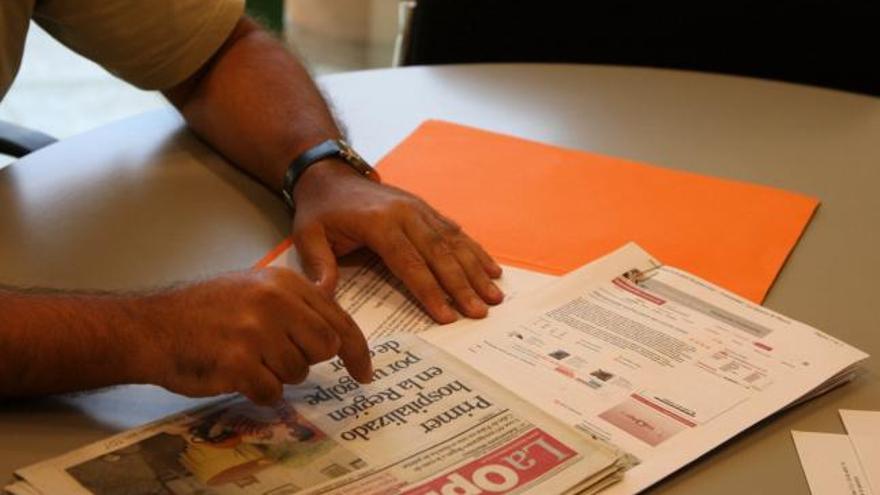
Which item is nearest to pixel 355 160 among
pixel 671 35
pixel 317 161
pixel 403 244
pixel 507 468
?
pixel 317 161

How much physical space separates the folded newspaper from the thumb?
2cm

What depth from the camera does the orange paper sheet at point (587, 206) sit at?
1104 mm

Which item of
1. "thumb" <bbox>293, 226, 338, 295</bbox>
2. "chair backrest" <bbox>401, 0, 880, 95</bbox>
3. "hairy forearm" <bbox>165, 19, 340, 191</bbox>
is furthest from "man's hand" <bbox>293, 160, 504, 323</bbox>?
"chair backrest" <bbox>401, 0, 880, 95</bbox>

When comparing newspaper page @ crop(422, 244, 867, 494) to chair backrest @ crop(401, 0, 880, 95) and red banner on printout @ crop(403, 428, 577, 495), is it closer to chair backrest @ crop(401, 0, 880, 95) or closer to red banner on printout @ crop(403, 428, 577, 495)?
red banner on printout @ crop(403, 428, 577, 495)

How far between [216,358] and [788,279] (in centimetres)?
57

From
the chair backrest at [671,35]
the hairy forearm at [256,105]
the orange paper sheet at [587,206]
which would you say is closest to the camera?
the orange paper sheet at [587,206]

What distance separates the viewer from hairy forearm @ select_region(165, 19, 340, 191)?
1243 mm

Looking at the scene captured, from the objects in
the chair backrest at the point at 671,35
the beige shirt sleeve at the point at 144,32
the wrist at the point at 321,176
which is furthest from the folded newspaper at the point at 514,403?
the chair backrest at the point at 671,35

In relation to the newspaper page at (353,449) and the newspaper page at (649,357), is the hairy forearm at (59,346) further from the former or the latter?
the newspaper page at (649,357)

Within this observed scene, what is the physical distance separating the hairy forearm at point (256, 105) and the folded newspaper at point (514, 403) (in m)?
0.26

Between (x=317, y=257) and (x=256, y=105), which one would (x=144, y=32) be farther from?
(x=317, y=257)

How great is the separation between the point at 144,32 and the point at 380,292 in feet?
1.67

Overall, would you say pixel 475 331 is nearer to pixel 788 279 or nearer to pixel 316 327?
pixel 316 327

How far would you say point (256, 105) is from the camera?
4.31 feet
